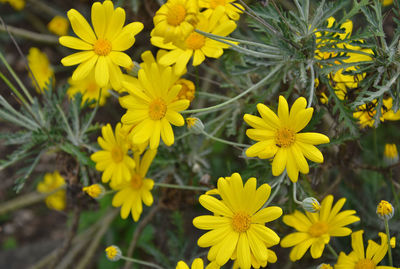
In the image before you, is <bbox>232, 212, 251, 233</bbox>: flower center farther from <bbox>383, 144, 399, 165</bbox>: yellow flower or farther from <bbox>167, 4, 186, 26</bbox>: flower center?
<bbox>383, 144, 399, 165</bbox>: yellow flower

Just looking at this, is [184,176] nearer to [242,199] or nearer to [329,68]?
[242,199]

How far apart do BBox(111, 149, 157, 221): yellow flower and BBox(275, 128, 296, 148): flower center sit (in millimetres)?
667

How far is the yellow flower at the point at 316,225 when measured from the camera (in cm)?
186

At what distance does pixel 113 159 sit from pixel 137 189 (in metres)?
0.19

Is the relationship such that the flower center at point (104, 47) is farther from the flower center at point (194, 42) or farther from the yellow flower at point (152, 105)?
the flower center at point (194, 42)

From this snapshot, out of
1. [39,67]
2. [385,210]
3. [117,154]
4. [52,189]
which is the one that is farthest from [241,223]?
[39,67]

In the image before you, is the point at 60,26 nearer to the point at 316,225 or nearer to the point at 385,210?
the point at 316,225

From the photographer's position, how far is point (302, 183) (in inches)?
78.0

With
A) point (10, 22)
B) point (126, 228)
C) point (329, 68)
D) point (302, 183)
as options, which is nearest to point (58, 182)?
point (126, 228)

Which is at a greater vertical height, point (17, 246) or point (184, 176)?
point (184, 176)

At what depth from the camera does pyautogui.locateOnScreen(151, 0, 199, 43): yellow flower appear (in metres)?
1.52

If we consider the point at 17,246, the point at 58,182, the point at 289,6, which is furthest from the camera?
the point at 17,246

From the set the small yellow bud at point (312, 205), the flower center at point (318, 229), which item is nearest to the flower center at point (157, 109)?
the small yellow bud at point (312, 205)

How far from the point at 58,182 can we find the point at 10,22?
5.29ft
